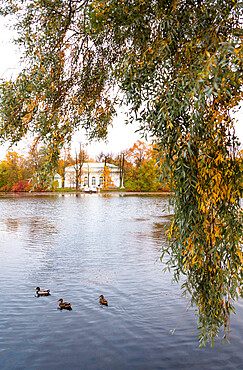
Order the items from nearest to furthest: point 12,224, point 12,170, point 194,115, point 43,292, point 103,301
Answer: point 194,115 < point 103,301 < point 43,292 < point 12,224 < point 12,170

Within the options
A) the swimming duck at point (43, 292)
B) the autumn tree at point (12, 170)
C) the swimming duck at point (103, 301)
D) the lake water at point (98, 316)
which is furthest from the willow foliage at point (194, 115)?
the autumn tree at point (12, 170)

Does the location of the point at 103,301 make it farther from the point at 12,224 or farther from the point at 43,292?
the point at 12,224

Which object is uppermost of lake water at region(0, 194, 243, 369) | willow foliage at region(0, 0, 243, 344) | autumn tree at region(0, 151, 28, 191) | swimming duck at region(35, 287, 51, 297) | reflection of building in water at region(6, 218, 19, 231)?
autumn tree at region(0, 151, 28, 191)

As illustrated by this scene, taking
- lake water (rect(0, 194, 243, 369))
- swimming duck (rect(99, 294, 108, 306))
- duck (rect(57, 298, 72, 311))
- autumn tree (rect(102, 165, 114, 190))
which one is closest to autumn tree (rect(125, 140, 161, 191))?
autumn tree (rect(102, 165, 114, 190))

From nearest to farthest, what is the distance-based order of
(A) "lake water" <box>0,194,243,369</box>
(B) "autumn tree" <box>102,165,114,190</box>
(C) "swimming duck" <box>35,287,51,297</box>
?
1. (A) "lake water" <box>0,194,243,369</box>
2. (C) "swimming duck" <box>35,287,51,297</box>
3. (B) "autumn tree" <box>102,165,114,190</box>

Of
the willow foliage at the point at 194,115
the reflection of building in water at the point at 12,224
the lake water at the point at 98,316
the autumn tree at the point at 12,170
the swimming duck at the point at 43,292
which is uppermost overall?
the autumn tree at the point at 12,170

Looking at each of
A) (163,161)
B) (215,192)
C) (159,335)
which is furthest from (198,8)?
(159,335)

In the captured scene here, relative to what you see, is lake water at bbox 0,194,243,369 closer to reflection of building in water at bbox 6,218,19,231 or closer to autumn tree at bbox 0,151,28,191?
reflection of building in water at bbox 6,218,19,231

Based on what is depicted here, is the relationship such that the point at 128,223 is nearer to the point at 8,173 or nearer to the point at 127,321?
the point at 127,321

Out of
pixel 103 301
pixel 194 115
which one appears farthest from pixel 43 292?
pixel 194 115

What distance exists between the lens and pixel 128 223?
22.6m

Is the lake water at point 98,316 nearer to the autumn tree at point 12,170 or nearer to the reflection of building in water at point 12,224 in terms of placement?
the reflection of building in water at point 12,224

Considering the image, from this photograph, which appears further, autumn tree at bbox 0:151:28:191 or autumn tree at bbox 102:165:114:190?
autumn tree at bbox 102:165:114:190

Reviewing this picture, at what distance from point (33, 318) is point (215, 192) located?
5.71 metres
